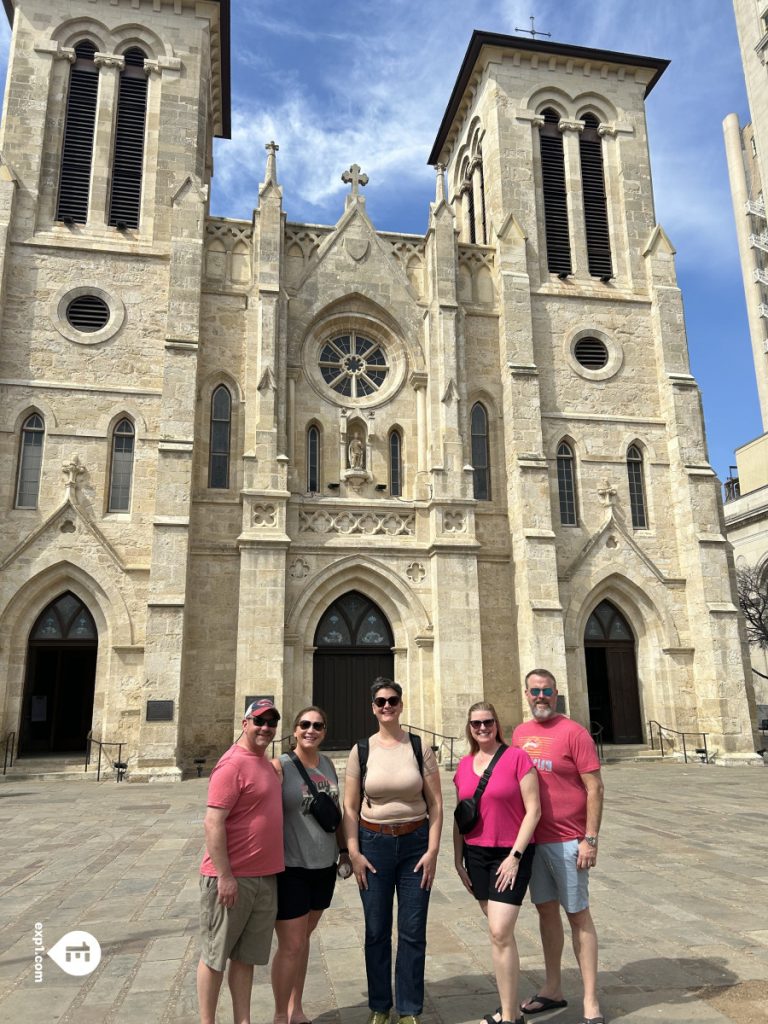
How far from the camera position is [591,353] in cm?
2331

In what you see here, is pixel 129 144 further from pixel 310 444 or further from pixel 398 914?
pixel 398 914

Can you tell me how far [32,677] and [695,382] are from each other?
64.1ft

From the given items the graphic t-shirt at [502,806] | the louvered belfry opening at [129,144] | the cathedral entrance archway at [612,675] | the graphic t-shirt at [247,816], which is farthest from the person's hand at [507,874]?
the louvered belfry opening at [129,144]

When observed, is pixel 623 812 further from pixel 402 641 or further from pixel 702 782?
pixel 402 641

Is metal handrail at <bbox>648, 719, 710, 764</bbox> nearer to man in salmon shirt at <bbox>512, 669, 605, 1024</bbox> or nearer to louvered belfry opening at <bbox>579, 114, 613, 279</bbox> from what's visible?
louvered belfry opening at <bbox>579, 114, 613, 279</bbox>

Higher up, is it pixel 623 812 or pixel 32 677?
pixel 32 677

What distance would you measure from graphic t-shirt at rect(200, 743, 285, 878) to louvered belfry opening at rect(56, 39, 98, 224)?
835 inches

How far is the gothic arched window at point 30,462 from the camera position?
62.5ft

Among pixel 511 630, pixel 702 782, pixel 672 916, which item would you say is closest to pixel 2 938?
pixel 672 916

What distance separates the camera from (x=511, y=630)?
2042 centimetres

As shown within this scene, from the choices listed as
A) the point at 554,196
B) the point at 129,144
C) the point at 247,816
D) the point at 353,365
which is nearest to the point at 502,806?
the point at 247,816

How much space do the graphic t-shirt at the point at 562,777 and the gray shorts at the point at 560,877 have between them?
0.22 ft

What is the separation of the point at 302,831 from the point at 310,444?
56.9 feet

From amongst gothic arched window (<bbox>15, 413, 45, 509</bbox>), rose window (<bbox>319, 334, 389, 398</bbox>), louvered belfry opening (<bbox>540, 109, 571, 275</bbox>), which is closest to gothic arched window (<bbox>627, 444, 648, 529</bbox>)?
louvered belfry opening (<bbox>540, 109, 571, 275</bbox>)
